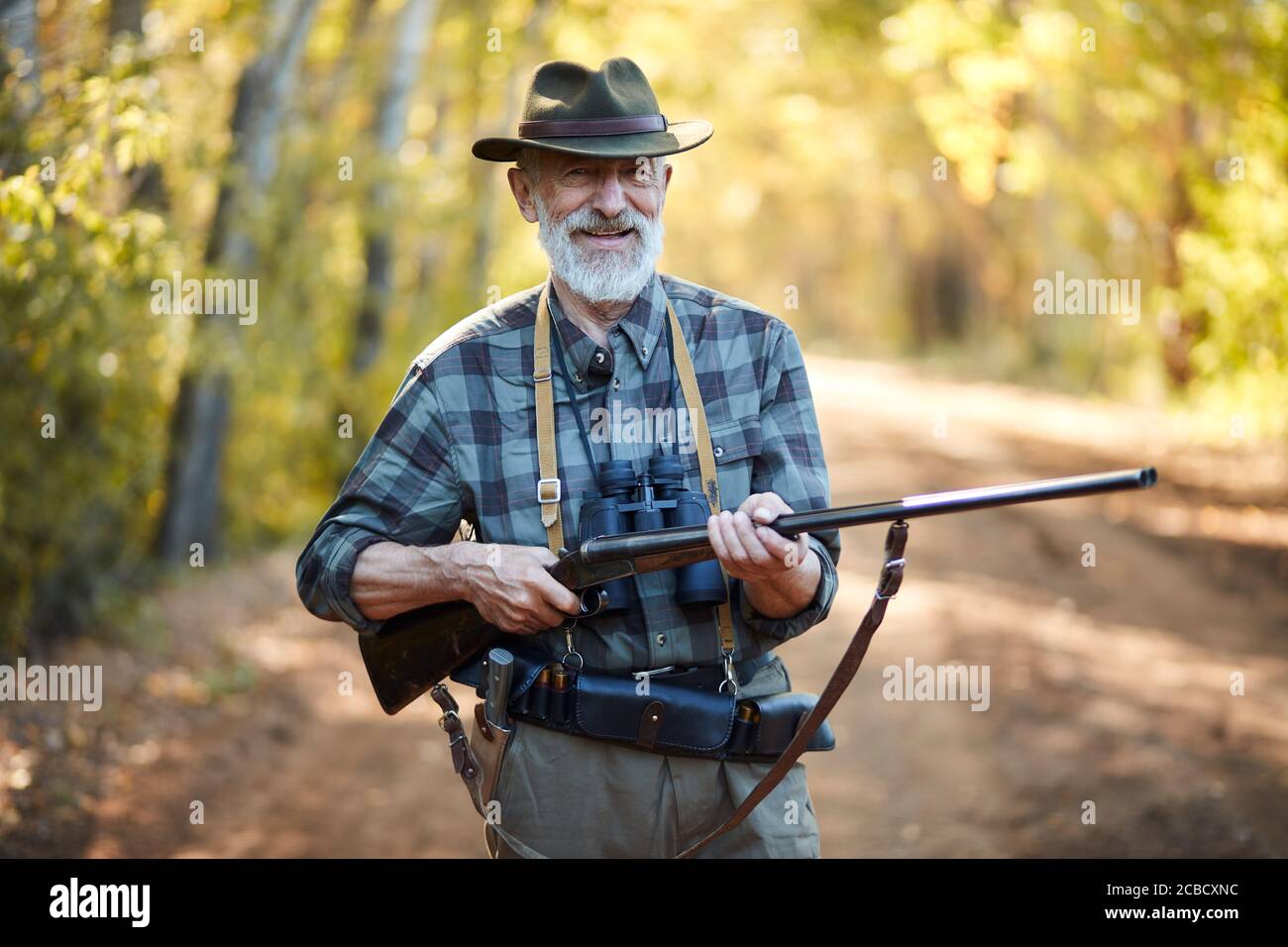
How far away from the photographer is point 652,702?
10.5 ft

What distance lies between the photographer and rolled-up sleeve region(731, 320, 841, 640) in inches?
130

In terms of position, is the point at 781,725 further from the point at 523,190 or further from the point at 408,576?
the point at 523,190

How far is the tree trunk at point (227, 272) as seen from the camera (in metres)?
10.1

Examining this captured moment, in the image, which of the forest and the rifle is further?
the forest

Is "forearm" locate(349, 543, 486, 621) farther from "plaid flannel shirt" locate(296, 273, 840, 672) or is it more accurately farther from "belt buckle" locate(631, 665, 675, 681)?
"belt buckle" locate(631, 665, 675, 681)

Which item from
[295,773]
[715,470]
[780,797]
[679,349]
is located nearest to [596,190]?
[679,349]

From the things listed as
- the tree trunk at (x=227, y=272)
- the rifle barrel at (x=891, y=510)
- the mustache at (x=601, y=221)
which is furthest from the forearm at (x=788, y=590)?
the tree trunk at (x=227, y=272)

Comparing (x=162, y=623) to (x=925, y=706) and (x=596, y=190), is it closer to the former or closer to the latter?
(x=925, y=706)

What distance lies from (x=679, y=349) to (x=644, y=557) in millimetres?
579

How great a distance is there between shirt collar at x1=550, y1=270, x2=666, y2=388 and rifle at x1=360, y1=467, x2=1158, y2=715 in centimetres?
52

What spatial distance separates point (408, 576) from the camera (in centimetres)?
334

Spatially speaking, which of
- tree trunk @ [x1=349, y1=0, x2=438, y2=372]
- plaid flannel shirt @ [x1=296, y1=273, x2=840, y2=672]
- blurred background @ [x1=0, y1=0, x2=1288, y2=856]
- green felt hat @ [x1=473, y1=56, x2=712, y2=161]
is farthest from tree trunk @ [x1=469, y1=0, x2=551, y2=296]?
plaid flannel shirt @ [x1=296, y1=273, x2=840, y2=672]

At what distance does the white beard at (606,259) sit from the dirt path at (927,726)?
372 cm

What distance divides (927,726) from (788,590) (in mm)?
5506
